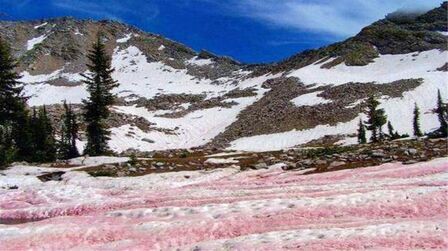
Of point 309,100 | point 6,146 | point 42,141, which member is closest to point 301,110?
point 309,100

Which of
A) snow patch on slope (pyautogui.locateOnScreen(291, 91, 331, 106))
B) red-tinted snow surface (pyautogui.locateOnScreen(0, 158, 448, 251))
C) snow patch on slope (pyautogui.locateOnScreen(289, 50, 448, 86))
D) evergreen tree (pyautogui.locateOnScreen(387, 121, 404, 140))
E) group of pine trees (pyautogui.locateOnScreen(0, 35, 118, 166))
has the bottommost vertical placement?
red-tinted snow surface (pyautogui.locateOnScreen(0, 158, 448, 251))

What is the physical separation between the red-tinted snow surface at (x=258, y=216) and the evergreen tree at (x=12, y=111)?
33717mm

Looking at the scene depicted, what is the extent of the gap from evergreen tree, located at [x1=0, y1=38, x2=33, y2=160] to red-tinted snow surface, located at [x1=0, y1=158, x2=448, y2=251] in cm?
3372

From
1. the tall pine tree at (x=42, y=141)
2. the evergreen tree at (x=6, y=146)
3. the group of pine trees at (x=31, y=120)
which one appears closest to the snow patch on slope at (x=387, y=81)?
the group of pine trees at (x=31, y=120)

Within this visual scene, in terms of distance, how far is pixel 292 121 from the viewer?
403ft

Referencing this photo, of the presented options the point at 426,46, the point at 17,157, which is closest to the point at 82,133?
the point at 17,157

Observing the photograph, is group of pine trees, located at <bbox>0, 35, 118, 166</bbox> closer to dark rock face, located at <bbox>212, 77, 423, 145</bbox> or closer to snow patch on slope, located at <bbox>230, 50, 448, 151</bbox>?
snow patch on slope, located at <bbox>230, 50, 448, 151</bbox>

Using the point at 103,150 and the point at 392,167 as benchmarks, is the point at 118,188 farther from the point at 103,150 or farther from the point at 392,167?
the point at 103,150

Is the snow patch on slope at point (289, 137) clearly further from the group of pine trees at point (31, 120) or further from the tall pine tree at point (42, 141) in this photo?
the tall pine tree at point (42, 141)

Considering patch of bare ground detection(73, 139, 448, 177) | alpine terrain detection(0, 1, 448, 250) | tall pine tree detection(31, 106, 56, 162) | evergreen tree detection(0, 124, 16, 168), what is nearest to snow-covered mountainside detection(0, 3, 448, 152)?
alpine terrain detection(0, 1, 448, 250)

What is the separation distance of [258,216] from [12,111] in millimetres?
54499

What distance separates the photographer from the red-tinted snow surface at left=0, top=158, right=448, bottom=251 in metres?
17.2

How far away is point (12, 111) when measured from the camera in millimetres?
66688

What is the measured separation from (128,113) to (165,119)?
35.3ft
